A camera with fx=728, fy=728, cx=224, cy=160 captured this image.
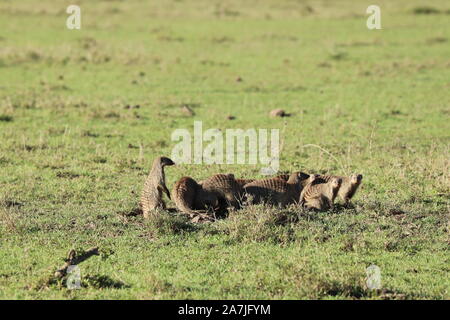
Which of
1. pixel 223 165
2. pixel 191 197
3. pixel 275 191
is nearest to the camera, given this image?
pixel 191 197

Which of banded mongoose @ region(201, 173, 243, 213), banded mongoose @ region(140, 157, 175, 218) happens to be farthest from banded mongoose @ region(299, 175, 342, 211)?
banded mongoose @ region(140, 157, 175, 218)

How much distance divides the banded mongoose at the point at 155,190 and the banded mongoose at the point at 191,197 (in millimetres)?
136

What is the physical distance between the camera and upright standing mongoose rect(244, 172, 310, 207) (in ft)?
26.6

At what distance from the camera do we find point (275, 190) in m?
8.19

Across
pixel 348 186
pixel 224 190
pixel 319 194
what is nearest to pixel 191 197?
pixel 224 190

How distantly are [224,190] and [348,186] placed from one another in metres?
1.42

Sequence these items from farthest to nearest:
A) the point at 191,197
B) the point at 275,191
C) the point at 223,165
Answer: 1. the point at 223,165
2. the point at 275,191
3. the point at 191,197

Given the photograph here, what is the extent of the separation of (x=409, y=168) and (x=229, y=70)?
1046cm

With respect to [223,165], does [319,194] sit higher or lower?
higher

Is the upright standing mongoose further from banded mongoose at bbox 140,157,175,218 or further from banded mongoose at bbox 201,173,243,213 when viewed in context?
banded mongoose at bbox 140,157,175,218

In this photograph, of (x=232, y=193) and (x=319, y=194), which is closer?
(x=232, y=193)

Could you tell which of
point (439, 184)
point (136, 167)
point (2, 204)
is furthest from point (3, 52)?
point (439, 184)

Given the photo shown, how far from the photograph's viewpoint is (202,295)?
231 inches

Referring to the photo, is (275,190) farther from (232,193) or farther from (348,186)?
(348,186)
